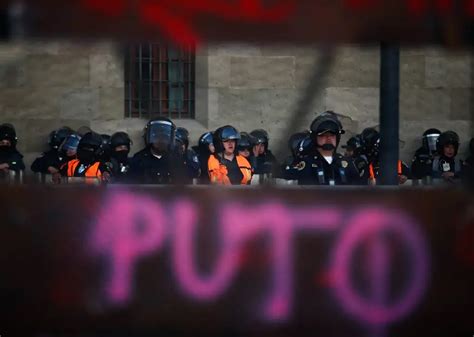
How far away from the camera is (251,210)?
4.29 meters

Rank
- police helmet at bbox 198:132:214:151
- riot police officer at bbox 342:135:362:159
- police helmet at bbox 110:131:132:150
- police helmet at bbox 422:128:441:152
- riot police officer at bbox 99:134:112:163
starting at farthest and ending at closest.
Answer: police helmet at bbox 198:132:214:151
police helmet at bbox 110:131:132:150
riot police officer at bbox 99:134:112:163
riot police officer at bbox 342:135:362:159
police helmet at bbox 422:128:441:152

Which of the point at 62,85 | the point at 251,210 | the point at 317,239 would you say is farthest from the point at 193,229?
the point at 62,85

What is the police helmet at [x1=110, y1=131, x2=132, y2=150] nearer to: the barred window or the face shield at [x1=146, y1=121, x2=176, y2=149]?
the barred window

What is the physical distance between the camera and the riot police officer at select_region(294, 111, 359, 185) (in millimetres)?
7227

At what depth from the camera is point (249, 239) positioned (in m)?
4.30

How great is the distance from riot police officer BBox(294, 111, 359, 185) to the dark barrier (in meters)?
2.37

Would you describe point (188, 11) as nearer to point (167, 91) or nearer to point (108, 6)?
point (108, 6)

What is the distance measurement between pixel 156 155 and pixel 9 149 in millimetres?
1691

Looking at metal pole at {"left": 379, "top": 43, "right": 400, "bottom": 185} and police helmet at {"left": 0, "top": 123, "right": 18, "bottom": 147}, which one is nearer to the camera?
Answer: metal pole at {"left": 379, "top": 43, "right": 400, "bottom": 185}

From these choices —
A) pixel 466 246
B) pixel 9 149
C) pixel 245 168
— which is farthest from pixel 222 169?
pixel 466 246

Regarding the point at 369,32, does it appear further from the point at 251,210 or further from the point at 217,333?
the point at 217,333

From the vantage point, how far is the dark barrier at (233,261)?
428 cm

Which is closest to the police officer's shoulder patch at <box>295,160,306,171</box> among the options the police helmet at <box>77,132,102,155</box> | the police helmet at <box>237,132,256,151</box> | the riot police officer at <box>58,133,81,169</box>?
the police helmet at <box>77,132,102,155</box>

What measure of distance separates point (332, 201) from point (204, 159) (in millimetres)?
5332
